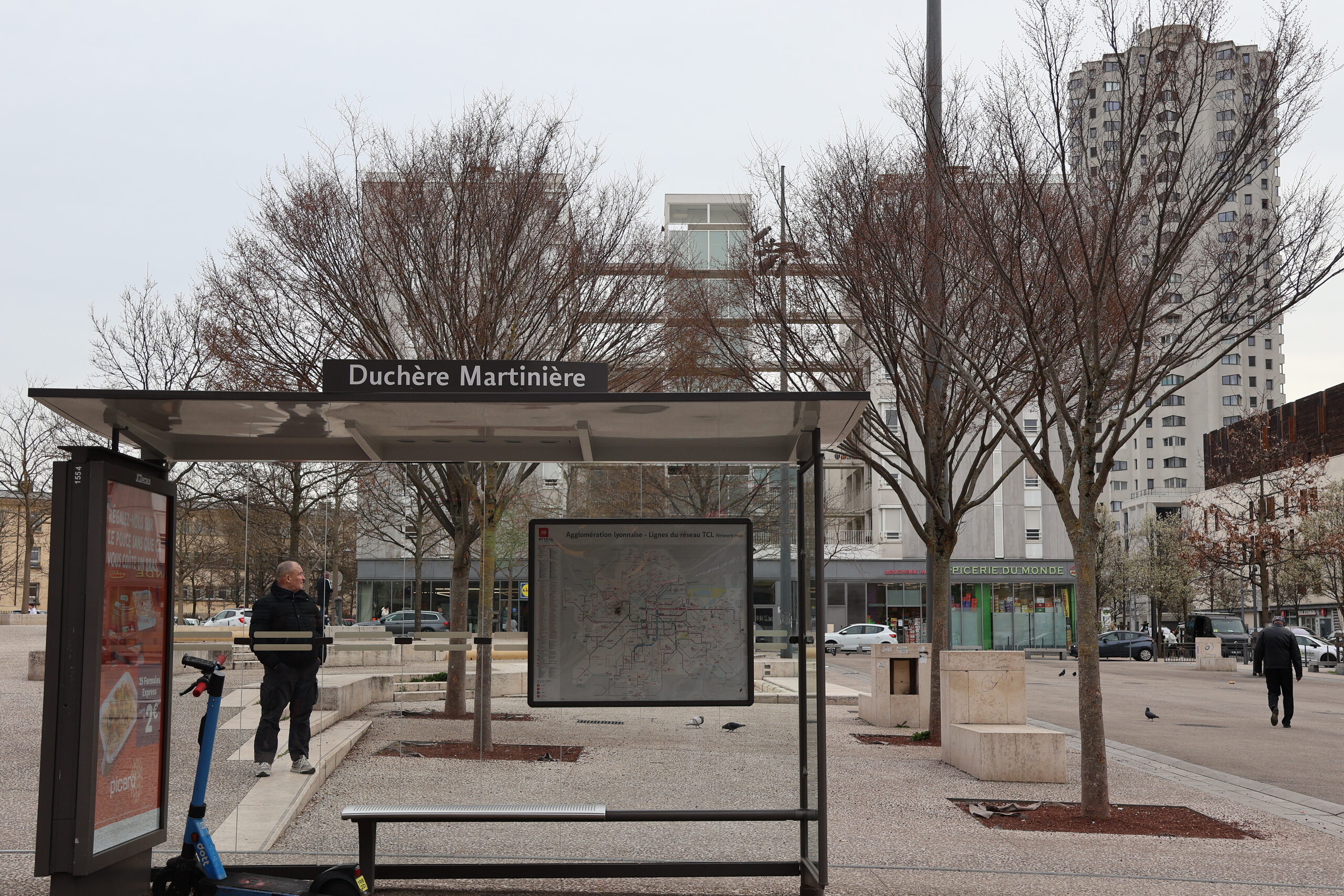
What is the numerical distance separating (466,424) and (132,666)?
2259 mm

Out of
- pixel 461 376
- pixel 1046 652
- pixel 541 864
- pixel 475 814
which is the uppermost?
pixel 461 376

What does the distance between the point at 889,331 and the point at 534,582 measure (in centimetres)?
809

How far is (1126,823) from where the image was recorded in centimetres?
970

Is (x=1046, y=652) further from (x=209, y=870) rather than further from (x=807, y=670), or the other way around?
(x=209, y=870)

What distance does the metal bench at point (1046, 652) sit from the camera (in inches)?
2132

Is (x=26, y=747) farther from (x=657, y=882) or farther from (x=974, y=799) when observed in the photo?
(x=974, y=799)

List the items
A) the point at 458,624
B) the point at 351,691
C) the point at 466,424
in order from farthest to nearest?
the point at 458,624 < the point at 466,424 < the point at 351,691

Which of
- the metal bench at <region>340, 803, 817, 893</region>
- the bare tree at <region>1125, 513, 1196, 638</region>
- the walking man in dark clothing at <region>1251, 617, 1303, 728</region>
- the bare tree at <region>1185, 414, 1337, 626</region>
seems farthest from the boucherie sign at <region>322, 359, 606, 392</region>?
the bare tree at <region>1125, 513, 1196, 638</region>

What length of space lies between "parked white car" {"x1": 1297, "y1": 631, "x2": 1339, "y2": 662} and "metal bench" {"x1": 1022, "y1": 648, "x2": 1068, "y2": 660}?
993cm

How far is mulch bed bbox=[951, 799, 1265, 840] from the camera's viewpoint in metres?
9.29

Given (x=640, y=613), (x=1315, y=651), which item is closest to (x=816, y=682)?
(x=640, y=613)

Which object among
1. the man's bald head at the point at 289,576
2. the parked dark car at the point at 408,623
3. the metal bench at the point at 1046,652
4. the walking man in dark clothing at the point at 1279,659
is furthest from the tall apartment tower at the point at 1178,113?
the metal bench at the point at 1046,652

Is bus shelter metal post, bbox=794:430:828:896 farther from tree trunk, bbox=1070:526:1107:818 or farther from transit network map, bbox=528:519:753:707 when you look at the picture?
tree trunk, bbox=1070:526:1107:818

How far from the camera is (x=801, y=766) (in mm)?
7121
